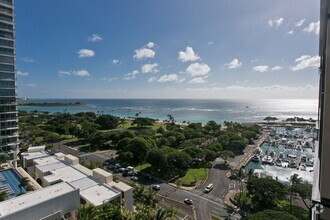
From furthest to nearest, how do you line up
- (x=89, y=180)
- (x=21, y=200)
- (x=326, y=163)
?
(x=89, y=180), (x=21, y=200), (x=326, y=163)

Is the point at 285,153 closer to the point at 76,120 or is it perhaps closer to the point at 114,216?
the point at 114,216

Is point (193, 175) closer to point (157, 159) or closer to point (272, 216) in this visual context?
point (157, 159)

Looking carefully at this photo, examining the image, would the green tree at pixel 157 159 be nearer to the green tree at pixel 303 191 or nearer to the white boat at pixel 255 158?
the green tree at pixel 303 191

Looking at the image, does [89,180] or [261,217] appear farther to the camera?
[89,180]

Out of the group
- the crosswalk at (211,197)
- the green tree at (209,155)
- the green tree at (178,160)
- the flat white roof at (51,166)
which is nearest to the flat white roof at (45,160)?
the flat white roof at (51,166)

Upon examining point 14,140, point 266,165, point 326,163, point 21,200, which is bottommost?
point 266,165

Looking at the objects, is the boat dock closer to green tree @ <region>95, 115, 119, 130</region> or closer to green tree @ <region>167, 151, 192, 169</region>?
green tree @ <region>167, 151, 192, 169</region>

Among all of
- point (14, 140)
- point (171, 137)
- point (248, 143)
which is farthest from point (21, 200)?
point (248, 143)

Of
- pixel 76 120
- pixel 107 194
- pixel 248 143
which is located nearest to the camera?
pixel 107 194

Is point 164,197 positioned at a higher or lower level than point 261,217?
lower
